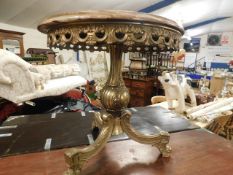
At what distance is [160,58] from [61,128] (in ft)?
8.18

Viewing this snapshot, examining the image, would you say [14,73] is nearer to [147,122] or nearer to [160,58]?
[147,122]

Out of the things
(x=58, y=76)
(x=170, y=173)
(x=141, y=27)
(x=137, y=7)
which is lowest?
(x=170, y=173)

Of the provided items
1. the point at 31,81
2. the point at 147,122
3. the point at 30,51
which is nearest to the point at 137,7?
the point at 30,51

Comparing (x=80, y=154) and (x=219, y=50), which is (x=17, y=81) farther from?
(x=219, y=50)

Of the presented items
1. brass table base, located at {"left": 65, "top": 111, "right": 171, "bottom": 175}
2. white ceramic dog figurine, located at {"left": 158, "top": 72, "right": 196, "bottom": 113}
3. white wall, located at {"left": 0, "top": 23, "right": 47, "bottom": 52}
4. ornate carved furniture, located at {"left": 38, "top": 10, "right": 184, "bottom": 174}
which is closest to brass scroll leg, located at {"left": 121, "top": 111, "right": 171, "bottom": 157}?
brass table base, located at {"left": 65, "top": 111, "right": 171, "bottom": 175}

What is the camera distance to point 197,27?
229 inches

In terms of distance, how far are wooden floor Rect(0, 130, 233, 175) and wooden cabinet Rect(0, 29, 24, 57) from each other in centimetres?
157

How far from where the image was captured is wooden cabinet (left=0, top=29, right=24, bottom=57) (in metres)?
1.72

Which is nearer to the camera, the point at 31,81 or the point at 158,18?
the point at 158,18

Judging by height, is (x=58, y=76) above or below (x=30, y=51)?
below

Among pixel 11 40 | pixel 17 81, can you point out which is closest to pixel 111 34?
pixel 17 81

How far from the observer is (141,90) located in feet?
8.47

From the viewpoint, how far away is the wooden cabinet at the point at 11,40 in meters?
1.72

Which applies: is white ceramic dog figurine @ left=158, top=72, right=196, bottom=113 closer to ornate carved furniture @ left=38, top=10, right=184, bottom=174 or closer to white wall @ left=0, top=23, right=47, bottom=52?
ornate carved furniture @ left=38, top=10, right=184, bottom=174
